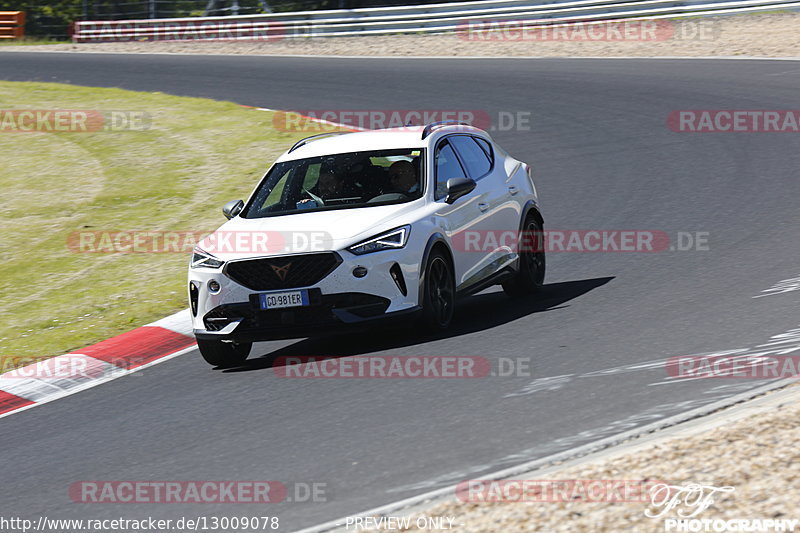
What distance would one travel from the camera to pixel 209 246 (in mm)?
9445

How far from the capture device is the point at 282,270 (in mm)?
8906

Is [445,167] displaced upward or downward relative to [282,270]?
upward

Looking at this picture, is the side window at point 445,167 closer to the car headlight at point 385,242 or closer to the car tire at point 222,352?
the car headlight at point 385,242

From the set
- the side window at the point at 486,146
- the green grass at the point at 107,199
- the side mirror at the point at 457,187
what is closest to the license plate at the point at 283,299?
the side mirror at the point at 457,187

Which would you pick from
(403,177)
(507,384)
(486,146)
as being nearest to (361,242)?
(403,177)

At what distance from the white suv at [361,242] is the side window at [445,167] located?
1 cm

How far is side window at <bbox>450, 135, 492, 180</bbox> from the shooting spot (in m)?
10.7

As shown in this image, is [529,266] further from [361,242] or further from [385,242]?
[361,242]

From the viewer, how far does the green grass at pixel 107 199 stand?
1180 centimetres

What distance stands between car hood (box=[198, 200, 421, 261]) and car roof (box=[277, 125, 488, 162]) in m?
0.83

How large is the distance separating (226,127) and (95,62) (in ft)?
41.9

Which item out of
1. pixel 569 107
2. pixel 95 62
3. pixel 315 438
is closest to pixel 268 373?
pixel 315 438

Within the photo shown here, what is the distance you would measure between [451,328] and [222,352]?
182 cm

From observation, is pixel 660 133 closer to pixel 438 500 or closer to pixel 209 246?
pixel 209 246
